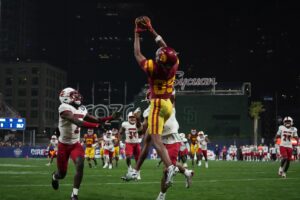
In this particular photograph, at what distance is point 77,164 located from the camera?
11.8 metres

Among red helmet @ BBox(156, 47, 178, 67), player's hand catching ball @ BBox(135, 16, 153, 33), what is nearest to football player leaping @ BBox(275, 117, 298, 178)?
red helmet @ BBox(156, 47, 178, 67)

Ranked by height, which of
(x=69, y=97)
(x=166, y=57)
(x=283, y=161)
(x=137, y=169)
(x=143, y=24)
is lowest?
(x=283, y=161)

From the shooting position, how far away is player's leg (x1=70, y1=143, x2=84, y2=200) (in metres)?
11.3

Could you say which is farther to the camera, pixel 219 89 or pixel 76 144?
pixel 219 89

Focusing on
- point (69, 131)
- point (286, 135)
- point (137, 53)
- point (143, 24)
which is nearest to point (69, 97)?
point (69, 131)

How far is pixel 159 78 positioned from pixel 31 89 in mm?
144697

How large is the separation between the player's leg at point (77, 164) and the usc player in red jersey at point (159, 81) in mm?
2245

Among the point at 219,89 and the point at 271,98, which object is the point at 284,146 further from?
the point at 271,98

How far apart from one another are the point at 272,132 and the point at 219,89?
914 inches

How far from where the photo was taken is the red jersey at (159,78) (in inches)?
389

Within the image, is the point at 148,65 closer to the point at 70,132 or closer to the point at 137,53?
the point at 137,53

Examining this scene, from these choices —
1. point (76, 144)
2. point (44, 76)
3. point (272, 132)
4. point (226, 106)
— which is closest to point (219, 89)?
point (226, 106)

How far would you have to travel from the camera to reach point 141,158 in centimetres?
1152

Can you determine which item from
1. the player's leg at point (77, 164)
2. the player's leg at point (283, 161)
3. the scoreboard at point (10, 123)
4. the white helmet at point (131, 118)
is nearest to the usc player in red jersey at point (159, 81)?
the player's leg at point (77, 164)
